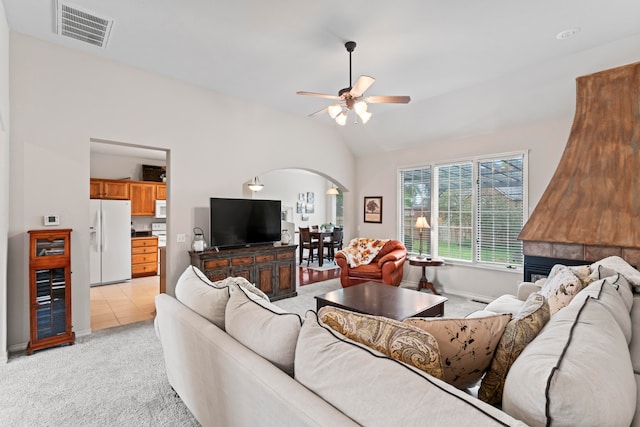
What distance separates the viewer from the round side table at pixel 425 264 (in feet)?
16.3

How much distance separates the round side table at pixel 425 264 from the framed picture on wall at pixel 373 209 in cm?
119

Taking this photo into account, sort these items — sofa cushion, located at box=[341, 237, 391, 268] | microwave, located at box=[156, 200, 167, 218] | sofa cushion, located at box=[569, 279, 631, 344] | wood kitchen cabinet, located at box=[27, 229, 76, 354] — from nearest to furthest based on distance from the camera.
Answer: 1. sofa cushion, located at box=[569, 279, 631, 344]
2. wood kitchen cabinet, located at box=[27, 229, 76, 354]
3. sofa cushion, located at box=[341, 237, 391, 268]
4. microwave, located at box=[156, 200, 167, 218]

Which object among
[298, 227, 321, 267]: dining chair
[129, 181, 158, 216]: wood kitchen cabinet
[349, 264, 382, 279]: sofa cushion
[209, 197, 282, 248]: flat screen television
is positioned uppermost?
[129, 181, 158, 216]: wood kitchen cabinet

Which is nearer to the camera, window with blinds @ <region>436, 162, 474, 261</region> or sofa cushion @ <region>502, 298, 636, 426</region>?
sofa cushion @ <region>502, 298, 636, 426</region>

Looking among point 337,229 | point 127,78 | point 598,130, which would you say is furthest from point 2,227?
point 337,229

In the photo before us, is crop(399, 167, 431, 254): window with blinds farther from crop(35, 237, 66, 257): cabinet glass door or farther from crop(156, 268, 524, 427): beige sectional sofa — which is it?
crop(35, 237, 66, 257): cabinet glass door

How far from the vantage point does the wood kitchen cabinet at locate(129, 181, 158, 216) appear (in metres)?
6.49

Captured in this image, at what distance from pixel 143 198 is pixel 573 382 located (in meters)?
7.39

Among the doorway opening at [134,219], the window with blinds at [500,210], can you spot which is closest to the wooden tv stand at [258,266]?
the doorway opening at [134,219]

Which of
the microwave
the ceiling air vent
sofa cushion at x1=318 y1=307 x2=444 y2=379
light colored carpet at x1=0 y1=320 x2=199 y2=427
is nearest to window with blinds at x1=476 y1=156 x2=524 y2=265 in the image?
sofa cushion at x1=318 y1=307 x2=444 y2=379

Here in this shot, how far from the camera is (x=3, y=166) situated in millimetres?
2729

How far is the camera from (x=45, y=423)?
6.49 feet

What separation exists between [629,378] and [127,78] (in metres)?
4.73

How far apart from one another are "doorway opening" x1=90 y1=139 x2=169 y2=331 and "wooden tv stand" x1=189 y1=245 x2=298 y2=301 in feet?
5.08
